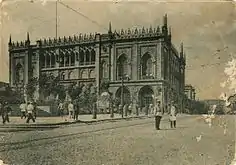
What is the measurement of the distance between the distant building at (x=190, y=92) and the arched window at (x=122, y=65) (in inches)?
12.1

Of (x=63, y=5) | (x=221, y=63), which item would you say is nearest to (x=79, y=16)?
(x=63, y=5)

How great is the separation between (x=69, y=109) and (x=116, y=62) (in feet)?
1.06

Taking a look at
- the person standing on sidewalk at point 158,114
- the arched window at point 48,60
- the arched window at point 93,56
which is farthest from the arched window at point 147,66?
the arched window at point 48,60

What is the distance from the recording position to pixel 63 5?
2811 mm

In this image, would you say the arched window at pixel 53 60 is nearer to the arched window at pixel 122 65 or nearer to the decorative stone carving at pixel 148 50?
the arched window at pixel 122 65

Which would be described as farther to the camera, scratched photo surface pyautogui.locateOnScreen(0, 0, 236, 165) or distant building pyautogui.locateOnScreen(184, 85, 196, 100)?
distant building pyautogui.locateOnScreen(184, 85, 196, 100)

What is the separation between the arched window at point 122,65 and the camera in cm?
289

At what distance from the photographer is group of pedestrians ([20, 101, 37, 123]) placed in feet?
9.20

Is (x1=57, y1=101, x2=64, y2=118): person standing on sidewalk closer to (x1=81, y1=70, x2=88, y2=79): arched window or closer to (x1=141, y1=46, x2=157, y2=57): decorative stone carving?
(x1=81, y1=70, x2=88, y2=79): arched window

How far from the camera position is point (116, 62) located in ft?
9.51

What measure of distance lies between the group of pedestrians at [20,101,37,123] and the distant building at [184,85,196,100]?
0.73 metres

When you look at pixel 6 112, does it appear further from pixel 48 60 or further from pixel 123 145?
pixel 123 145

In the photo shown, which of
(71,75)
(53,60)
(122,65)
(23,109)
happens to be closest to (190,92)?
(122,65)

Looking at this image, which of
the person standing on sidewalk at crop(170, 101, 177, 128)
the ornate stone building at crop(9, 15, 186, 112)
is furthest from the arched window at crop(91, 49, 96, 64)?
the person standing on sidewalk at crop(170, 101, 177, 128)
